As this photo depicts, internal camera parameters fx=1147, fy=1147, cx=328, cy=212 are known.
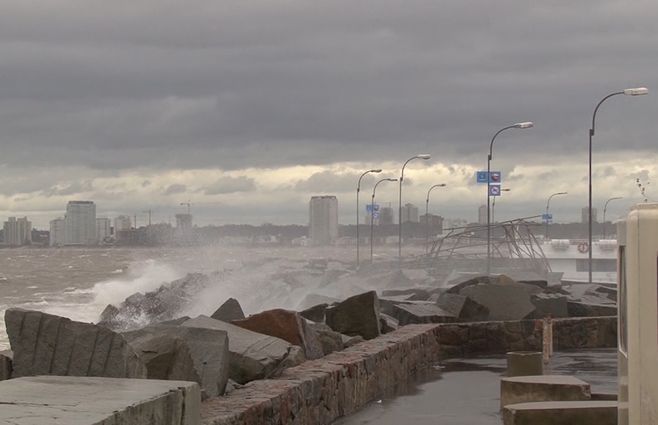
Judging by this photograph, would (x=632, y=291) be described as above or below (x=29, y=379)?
above

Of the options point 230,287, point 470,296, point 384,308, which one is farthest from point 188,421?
point 230,287

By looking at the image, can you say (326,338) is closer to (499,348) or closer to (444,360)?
(444,360)

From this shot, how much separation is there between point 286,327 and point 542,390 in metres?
3.80

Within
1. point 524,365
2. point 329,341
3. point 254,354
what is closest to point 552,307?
point 329,341

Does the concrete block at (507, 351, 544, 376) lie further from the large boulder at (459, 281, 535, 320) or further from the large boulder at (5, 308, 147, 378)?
the large boulder at (459, 281, 535, 320)

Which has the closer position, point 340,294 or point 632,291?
point 632,291

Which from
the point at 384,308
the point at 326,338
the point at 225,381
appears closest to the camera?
the point at 225,381

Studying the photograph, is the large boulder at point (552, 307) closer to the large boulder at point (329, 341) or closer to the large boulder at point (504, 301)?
the large boulder at point (504, 301)

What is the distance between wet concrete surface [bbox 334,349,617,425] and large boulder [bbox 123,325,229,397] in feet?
6.08

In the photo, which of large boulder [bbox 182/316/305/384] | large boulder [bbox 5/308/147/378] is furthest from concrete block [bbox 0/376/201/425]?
large boulder [bbox 182/316/305/384]

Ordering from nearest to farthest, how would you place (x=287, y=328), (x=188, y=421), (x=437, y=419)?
(x=188, y=421)
(x=437, y=419)
(x=287, y=328)

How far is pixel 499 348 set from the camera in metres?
19.0

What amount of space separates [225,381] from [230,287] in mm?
60227

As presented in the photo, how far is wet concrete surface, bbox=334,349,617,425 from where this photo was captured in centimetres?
1182
